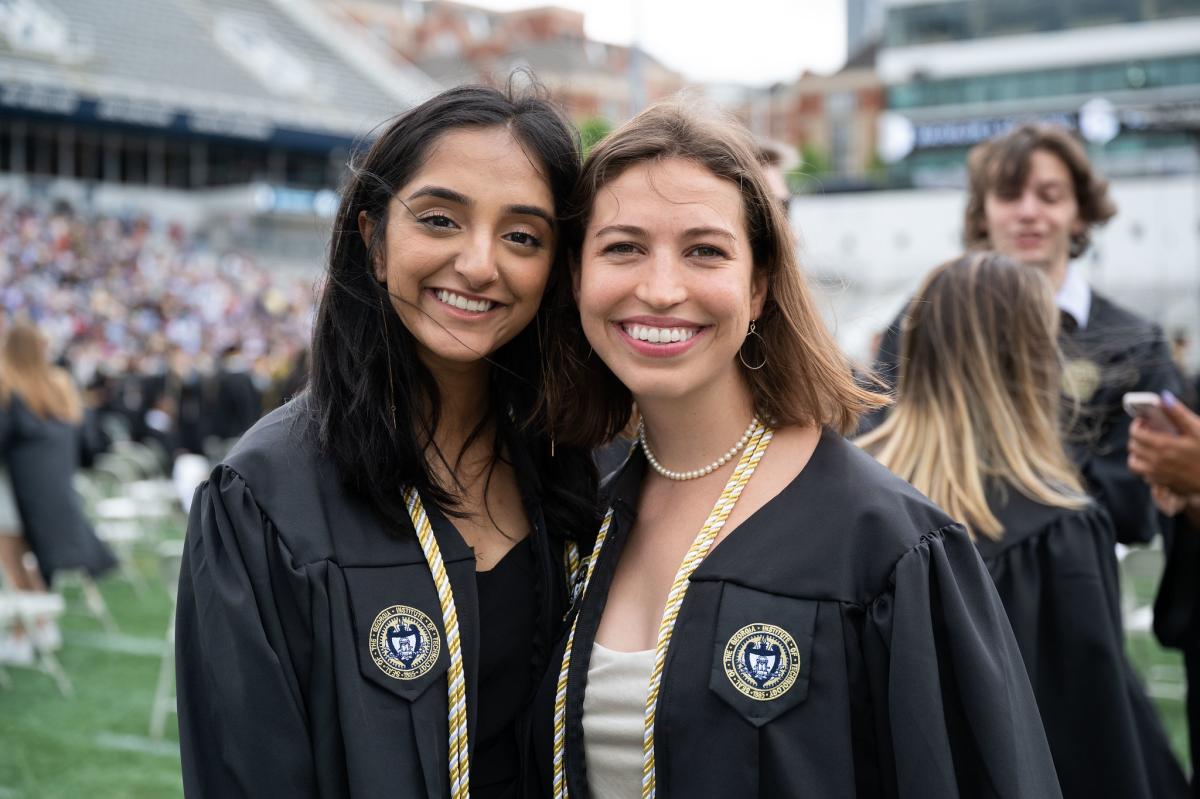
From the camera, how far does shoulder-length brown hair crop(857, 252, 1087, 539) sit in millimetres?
2740

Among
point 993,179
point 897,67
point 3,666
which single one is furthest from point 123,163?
point 993,179

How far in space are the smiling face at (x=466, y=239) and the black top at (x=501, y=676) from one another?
0.44 meters

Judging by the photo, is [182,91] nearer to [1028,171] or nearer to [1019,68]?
[1019,68]

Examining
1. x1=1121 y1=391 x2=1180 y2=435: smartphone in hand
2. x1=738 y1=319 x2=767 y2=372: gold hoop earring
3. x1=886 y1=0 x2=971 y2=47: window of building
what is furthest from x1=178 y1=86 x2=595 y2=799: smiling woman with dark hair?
x1=886 y1=0 x2=971 y2=47: window of building

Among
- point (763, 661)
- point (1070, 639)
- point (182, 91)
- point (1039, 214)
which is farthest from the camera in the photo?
point (182, 91)

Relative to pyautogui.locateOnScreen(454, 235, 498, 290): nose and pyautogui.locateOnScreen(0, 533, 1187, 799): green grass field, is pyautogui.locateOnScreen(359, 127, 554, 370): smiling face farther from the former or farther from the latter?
pyautogui.locateOnScreen(0, 533, 1187, 799): green grass field

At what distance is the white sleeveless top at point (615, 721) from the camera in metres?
1.95

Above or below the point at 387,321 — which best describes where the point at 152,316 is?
below

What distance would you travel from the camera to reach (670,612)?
1922 millimetres

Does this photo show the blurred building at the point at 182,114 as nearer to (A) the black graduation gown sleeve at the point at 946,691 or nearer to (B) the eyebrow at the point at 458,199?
(B) the eyebrow at the point at 458,199

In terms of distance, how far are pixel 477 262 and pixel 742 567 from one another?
2.28 ft

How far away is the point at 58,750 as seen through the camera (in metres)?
5.45

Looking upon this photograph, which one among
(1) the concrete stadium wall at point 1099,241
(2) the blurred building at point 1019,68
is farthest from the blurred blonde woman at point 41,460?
(2) the blurred building at point 1019,68

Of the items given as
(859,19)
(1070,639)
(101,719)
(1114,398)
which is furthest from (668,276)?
(859,19)
